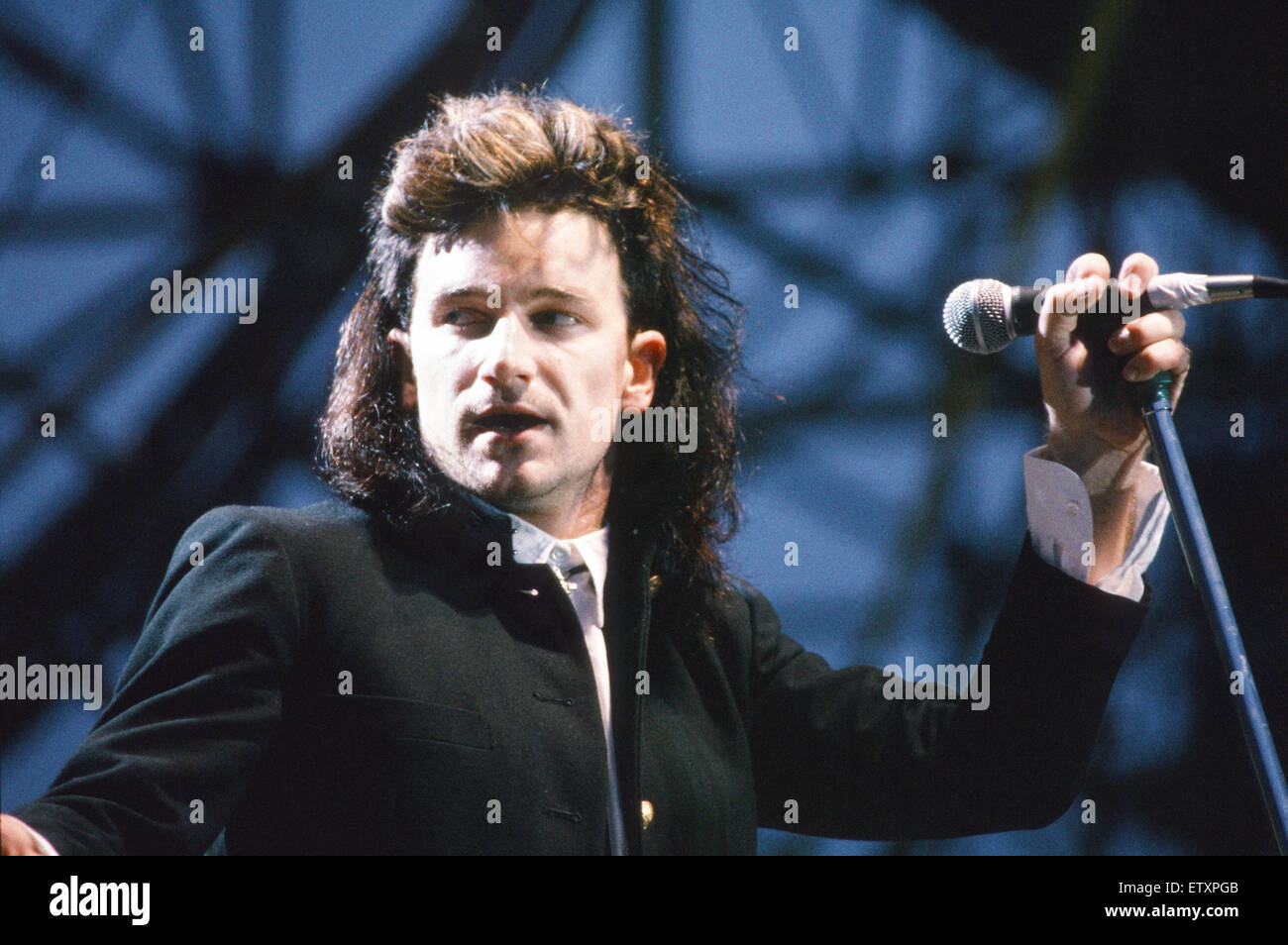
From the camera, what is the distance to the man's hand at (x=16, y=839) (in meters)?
0.96

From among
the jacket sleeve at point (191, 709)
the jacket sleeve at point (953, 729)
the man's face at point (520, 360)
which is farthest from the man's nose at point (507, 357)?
the jacket sleeve at point (953, 729)

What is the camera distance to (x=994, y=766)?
4.93ft

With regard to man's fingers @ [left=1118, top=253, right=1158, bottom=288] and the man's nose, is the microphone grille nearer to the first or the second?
man's fingers @ [left=1118, top=253, right=1158, bottom=288]

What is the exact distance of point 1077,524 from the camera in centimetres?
144

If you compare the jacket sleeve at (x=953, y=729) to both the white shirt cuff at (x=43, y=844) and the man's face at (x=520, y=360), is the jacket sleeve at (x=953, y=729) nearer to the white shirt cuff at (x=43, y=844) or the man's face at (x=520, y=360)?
the man's face at (x=520, y=360)

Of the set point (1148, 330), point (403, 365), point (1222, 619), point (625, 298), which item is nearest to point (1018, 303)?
point (1148, 330)

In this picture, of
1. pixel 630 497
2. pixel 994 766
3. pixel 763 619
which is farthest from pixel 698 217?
pixel 994 766

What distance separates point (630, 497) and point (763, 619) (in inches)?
10.3

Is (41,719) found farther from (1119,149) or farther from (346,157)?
(1119,149)

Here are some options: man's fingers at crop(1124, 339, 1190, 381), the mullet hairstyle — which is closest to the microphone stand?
man's fingers at crop(1124, 339, 1190, 381)

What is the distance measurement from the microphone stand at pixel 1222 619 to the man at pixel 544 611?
0.42 feet

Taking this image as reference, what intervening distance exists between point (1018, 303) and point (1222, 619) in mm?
419

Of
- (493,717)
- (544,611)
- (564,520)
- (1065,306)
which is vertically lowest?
(493,717)

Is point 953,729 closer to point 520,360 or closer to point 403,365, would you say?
point 520,360
